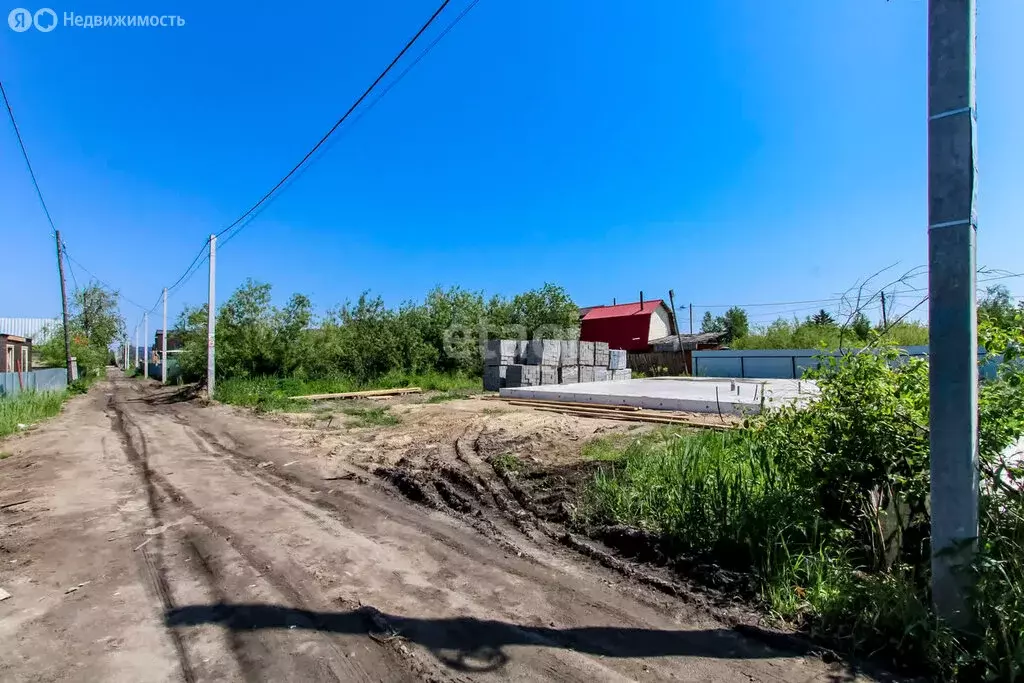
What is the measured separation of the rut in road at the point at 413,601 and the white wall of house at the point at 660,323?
38509 mm

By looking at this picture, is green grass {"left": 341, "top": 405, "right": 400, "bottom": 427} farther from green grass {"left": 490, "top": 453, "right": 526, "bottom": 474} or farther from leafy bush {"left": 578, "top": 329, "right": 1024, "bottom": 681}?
leafy bush {"left": 578, "top": 329, "right": 1024, "bottom": 681}

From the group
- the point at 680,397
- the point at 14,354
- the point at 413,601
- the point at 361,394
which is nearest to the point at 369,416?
the point at 361,394

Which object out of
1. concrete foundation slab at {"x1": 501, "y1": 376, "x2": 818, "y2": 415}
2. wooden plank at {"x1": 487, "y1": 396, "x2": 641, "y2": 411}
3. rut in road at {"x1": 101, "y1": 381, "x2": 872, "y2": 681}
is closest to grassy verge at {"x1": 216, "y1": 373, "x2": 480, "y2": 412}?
wooden plank at {"x1": 487, "y1": 396, "x2": 641, "y2": 411}

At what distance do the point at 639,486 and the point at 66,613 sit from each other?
4460 mm

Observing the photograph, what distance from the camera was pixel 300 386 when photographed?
20.3 m

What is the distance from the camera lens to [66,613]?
3.13 meters

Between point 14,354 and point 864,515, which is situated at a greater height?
point 14,354

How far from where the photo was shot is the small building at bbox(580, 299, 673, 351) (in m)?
41.6

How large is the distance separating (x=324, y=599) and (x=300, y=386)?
18478 millimetres

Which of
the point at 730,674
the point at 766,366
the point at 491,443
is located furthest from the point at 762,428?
the point at 766,366

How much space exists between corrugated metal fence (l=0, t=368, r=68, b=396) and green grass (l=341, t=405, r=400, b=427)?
1046 cm

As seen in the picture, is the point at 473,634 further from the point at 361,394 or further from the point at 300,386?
the point at 300,386

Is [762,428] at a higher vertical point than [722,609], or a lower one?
higher

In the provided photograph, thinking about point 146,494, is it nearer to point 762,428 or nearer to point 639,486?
point 639,486
